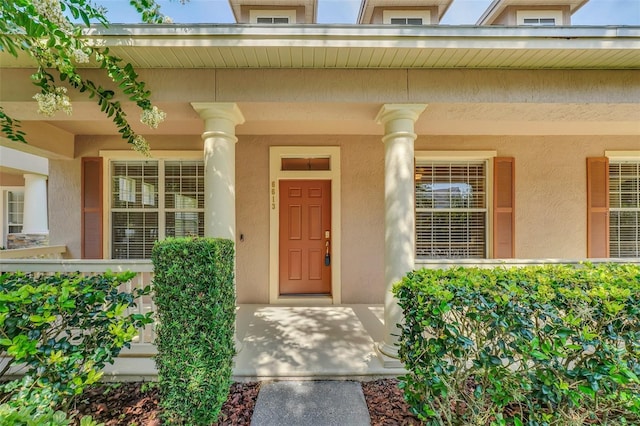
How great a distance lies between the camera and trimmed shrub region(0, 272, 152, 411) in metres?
1.85

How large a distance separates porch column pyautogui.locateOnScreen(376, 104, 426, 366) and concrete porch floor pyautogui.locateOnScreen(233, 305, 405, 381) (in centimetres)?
33

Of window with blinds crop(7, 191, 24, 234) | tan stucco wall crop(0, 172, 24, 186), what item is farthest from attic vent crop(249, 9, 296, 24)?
window with blinds crop(7, 191, 24, 234)

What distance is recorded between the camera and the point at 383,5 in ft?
18.1

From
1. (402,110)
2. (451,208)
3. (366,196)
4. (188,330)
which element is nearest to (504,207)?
(451,208)

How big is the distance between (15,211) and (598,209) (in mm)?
13973

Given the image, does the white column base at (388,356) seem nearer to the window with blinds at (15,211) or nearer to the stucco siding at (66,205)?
the stucco siding at (66,205)

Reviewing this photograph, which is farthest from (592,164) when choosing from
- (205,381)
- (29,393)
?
(29,393)

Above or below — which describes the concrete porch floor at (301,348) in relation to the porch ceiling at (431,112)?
below

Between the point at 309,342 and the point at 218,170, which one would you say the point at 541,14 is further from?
the point at 309,342

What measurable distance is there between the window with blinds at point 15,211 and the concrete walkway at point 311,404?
10.1 m

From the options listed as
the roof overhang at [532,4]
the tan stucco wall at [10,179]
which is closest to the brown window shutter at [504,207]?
the roof overhang at [532,4]

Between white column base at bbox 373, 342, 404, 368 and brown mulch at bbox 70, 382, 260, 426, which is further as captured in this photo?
white column base at bbox 373, 342, 404, 368

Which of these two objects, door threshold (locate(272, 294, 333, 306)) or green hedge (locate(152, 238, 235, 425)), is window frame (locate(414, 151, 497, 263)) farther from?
green hedge (locate(152, 238, 235, 425))

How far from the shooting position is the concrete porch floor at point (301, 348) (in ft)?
8.65
